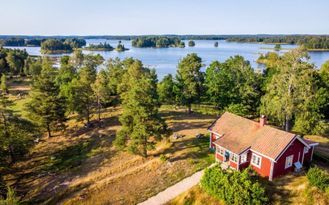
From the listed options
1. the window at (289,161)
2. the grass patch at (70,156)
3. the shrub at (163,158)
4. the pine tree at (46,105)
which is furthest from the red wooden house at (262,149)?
the pine tree at (46,105)

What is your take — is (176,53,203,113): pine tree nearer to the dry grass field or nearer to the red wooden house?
the dry grass field

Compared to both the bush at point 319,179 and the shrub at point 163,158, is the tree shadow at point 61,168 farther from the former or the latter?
the bush at point 319,179

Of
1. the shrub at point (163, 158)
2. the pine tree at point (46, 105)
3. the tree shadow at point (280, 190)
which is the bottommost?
the shrub at point (163, 158)

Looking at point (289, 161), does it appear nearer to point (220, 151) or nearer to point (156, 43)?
point (220, 151)

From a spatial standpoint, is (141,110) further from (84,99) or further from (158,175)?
(84,99)

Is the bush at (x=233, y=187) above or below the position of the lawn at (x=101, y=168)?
above

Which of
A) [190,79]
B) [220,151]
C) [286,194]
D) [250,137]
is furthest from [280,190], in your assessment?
[190,79]
